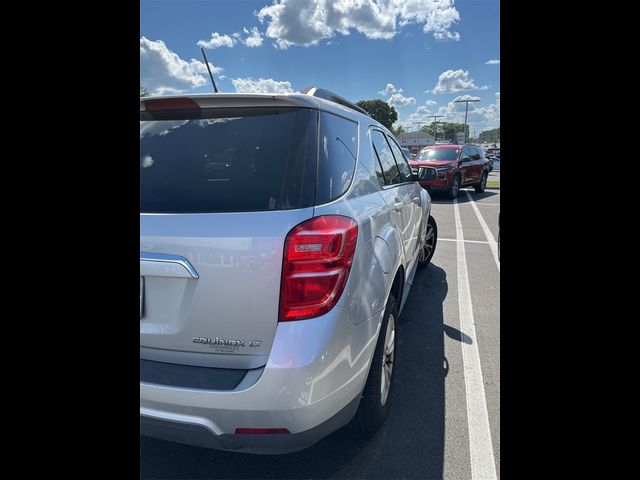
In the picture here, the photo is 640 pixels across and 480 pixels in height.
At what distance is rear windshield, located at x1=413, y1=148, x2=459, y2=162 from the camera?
12.9m

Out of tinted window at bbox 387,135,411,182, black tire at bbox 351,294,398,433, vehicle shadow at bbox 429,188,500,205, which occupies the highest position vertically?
vehicle shadow at bbox 429,188,500,205

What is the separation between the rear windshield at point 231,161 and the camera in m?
1.54

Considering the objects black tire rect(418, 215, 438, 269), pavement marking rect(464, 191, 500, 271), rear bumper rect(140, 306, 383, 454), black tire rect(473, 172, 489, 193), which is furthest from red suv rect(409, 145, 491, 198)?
rear bumper rect(140, 306, 383, 454)

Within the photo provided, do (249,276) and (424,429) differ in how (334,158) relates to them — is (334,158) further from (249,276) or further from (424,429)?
(424,429)

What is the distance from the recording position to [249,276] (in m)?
1.41

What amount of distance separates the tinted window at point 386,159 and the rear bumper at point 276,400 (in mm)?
1588

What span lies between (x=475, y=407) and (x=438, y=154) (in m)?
12.1

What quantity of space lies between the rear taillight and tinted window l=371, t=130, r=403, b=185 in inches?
54.7

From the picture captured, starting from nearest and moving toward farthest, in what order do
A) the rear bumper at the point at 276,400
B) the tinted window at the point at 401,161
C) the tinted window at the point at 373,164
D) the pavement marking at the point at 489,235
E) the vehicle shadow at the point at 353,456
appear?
the rear bumper at the point at 276,400 < the vehicle shadow at the point at 353,456 < the tinted window at the point at 373,164 < the tinted window at the point at 401,161 < the pavement marking at the point at 489,235

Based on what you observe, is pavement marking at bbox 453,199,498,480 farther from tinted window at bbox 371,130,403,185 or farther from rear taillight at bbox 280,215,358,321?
tinted window at bbox 371,130,403,185

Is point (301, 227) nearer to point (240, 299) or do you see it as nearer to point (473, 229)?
point (240, 299)

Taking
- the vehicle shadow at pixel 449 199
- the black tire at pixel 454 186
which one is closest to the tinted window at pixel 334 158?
the vehicle shadow at pixel 449 199

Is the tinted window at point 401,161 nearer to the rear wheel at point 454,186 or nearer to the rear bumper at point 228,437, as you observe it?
the rear bumper at point 228,437
